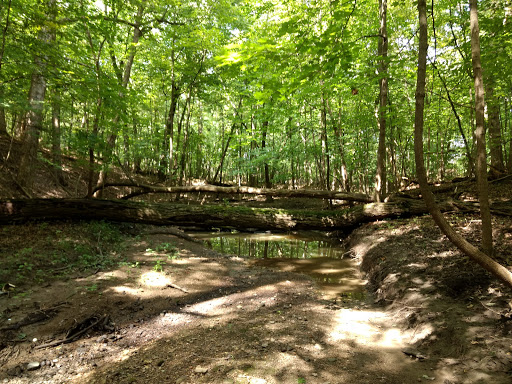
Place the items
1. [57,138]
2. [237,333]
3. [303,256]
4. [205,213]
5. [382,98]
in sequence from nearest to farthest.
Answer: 1. [237,333]
2. [57,138]
3. [382,98]
4. [303,256]
5. [205,213]

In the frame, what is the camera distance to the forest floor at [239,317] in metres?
2.74

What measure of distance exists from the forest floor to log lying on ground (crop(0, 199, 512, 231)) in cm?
51

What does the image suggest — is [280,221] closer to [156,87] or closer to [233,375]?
[233,375]

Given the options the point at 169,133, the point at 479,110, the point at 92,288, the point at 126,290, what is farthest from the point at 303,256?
the point at 169,133

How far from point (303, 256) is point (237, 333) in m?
5.17

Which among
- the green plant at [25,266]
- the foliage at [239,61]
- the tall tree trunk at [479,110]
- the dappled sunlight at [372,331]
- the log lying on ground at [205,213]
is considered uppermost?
the foliage at [239,61]

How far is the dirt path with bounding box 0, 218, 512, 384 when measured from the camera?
2.67 meters

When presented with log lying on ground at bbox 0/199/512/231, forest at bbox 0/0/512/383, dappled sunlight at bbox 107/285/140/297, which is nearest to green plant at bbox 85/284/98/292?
forest at bbox 0/0/512/383

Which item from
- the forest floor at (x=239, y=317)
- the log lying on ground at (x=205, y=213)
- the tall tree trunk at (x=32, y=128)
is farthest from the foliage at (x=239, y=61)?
the forest floor at (x=239, y=317)

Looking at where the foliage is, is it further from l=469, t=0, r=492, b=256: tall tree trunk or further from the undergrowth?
the undergrowth

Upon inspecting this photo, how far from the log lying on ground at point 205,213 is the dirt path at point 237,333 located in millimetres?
3182

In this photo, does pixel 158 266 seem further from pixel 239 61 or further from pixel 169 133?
pixel 169 133

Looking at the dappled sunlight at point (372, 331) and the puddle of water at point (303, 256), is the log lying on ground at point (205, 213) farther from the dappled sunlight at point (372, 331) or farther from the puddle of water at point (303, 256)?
the dappled sunlight at point (372, 331)

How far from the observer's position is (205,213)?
Answer: 9758 mm
